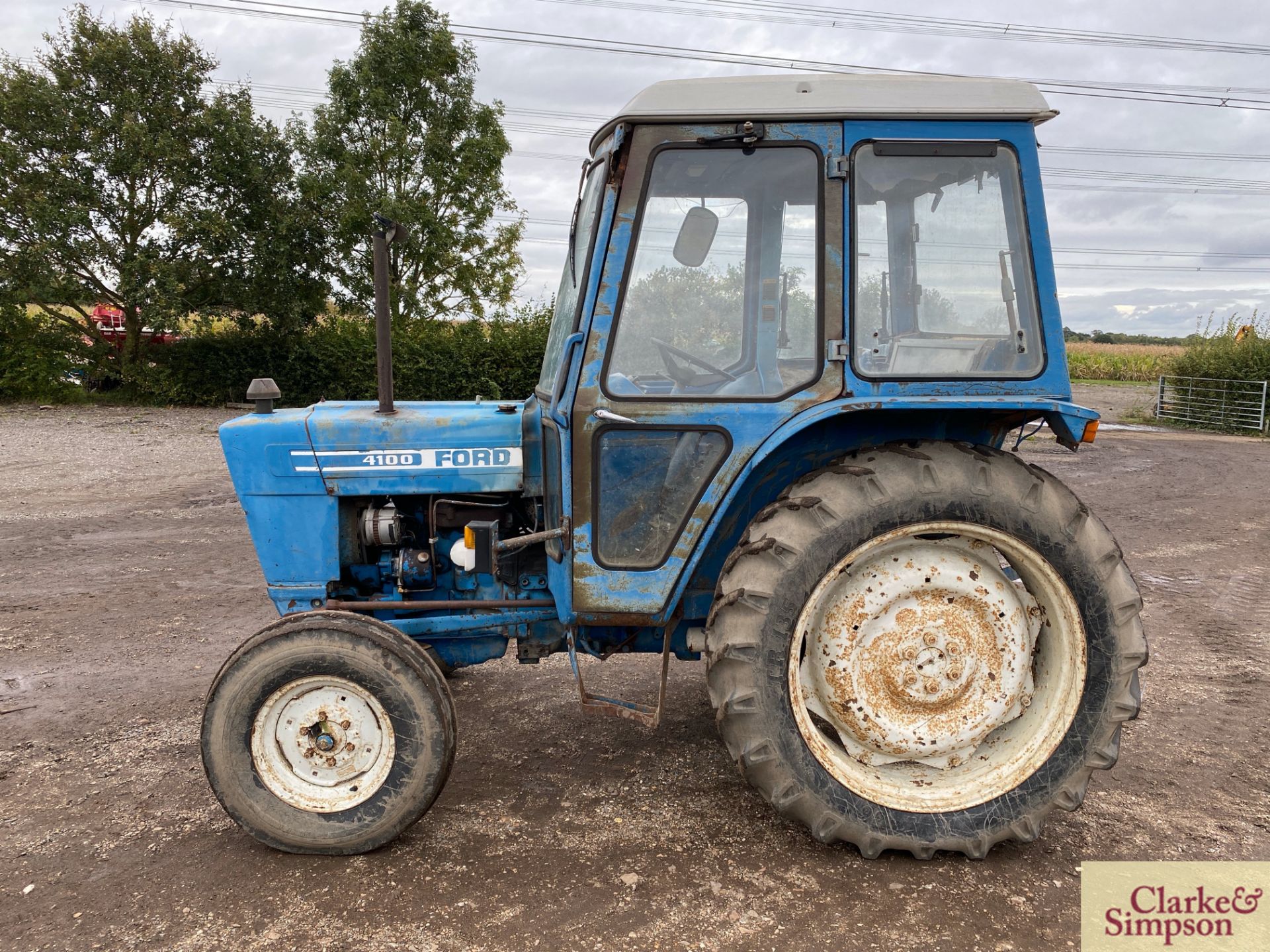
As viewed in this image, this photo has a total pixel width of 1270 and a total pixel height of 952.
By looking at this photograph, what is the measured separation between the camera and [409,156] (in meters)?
18.4

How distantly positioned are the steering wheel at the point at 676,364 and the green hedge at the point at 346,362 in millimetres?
14686

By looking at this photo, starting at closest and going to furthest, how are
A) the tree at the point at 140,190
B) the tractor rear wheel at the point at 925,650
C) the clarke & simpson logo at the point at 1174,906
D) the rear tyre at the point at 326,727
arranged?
the clarke & simpson logo at the point at 1174,906 < the tractor rear wheel at the point at 925,650 < the rear tyre at the point at 326,727 < the tree at the point at 140,190

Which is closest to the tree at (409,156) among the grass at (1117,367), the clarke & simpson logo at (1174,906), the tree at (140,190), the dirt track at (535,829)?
the tree at (140,190)

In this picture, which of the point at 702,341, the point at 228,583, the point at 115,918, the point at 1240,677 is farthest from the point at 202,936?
the point at 1240,677

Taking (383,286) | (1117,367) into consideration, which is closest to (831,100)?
(383,286)

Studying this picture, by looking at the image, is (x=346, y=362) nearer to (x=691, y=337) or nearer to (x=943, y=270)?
(x=691, y=337)

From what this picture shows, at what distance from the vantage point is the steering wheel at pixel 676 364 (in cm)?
291

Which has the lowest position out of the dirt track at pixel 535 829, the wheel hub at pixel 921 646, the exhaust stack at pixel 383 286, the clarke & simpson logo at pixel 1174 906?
the clarke & simpson logo at pixel 1174 906

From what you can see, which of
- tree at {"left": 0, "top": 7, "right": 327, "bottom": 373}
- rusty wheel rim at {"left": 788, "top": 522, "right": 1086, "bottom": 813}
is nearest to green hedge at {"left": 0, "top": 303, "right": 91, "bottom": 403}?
tree at {"left": 0, "top": 7, "right": 327, "bottom": 373}

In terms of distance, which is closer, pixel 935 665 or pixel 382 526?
pixel 935 665

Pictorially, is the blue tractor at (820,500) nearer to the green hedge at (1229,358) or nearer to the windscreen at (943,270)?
the windscreen at (943,270)

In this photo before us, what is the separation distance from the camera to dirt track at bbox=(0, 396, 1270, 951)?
8.49 feet

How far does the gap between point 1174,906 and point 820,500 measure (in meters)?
1.68

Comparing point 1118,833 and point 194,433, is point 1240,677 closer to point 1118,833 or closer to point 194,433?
point 1118,833
